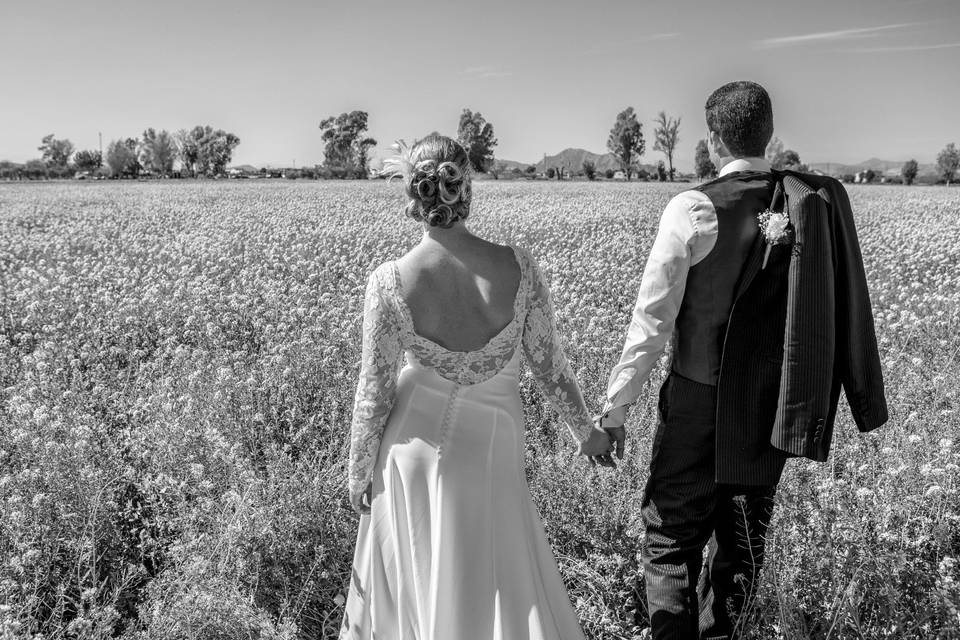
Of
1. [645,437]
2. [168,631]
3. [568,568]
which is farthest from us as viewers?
[645,437]

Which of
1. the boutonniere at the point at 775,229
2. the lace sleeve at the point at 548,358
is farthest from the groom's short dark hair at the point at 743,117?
the lace sleeve at the point at 548,358

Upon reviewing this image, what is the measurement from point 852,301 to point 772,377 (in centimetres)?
37

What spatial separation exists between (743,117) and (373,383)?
1574mm

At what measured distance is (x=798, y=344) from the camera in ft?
8.40

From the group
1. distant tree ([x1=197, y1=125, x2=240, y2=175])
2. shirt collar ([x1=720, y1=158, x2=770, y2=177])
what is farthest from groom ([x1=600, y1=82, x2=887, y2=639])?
distant tree ([x1=197, y1=125, x2=240, y2=175])

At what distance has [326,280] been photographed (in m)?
9.32

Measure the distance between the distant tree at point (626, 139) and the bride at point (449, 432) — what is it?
123560 mm

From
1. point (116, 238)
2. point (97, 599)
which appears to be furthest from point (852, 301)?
point (116, 238)

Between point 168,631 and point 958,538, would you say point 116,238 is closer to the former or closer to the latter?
point 168,631

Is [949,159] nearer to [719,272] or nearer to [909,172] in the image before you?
[909,172]

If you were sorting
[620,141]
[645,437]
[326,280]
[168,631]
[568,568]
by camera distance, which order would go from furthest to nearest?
[620,141], [326,280], [645,437], [568,568], [168,631]

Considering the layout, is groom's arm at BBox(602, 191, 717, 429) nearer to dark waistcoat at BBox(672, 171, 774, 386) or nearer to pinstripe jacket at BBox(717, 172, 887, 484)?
dark waistcoat at BBox(672, 171, 774, 386)

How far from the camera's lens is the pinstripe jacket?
255 centimetres

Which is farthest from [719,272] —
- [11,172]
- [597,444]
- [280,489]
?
[11,172]
